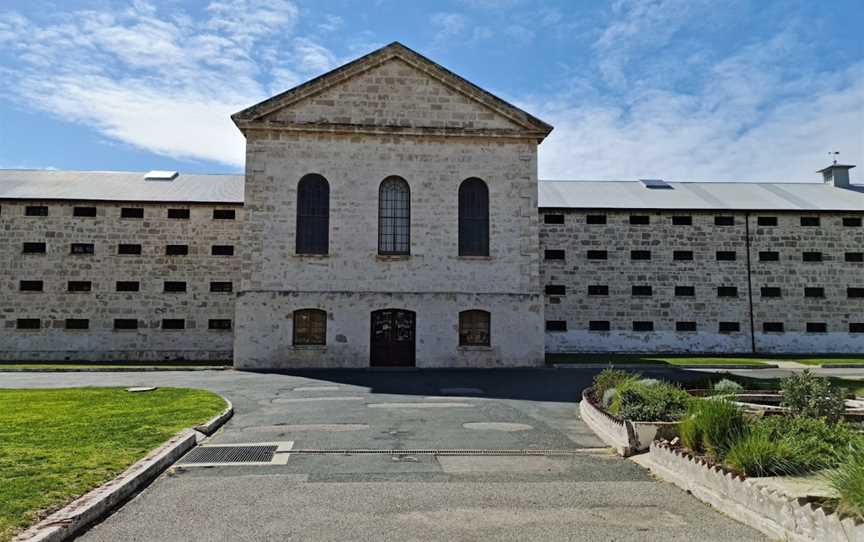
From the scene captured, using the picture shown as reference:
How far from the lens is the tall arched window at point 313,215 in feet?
75.8

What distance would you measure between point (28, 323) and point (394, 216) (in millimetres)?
17090

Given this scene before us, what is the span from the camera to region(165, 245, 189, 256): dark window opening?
28.3 metres

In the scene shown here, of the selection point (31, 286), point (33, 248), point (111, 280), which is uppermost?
point (33, 248)

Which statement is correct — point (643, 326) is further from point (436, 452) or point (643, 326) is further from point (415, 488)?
point (415, 488)

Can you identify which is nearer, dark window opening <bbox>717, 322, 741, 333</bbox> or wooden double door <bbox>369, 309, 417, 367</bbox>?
wooden double door <bbox>369, 309, 417, 367</bbox>

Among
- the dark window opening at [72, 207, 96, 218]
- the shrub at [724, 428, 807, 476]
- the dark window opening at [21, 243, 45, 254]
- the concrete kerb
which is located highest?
the dark window opening at [72, 207, 96, 218]

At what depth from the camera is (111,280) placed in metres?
27.8

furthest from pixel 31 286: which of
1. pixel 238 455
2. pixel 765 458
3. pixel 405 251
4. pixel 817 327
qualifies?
pixel 817 327

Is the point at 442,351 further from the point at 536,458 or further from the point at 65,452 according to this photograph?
the point at 65,452

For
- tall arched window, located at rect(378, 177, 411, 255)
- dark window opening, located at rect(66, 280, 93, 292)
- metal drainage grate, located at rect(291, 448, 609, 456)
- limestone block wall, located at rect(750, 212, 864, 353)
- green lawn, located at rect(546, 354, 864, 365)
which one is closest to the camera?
metal drainage grate, located at rect(291, 448, 609, 456)

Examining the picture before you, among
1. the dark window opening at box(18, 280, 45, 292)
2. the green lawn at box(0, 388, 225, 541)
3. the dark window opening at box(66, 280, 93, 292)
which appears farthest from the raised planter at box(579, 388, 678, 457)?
the dark window opening at box(18, 280, 45, 292)

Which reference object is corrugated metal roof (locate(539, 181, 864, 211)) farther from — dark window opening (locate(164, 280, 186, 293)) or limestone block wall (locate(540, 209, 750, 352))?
dark window opening (locate(164, 280, 186, 293))

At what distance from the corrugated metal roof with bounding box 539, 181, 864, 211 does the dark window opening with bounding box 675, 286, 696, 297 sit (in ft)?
Answer: 13.0

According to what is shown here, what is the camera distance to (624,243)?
30516 mm
